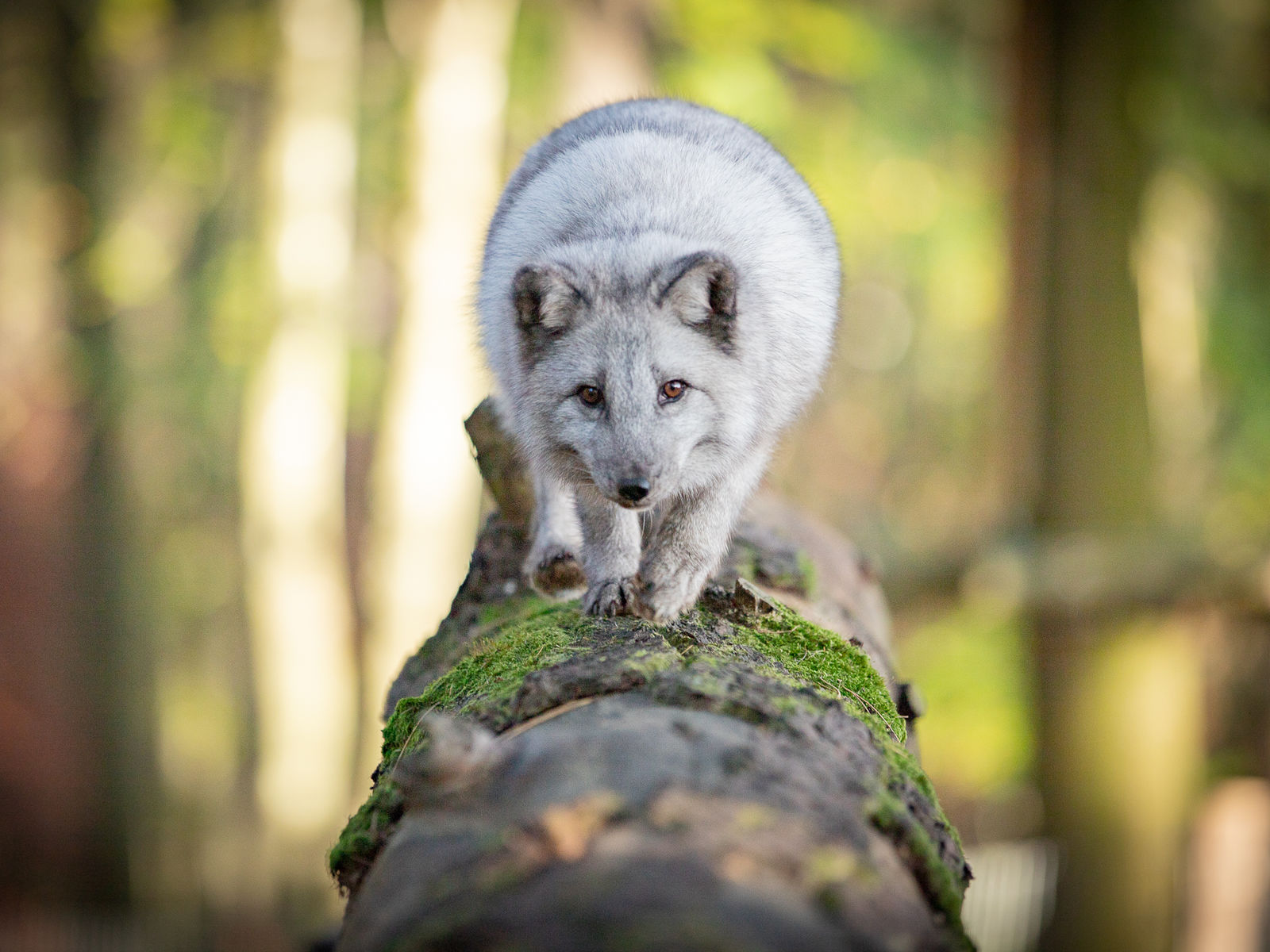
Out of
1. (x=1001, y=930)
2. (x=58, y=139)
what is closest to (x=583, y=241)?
(x=1001, y=930)

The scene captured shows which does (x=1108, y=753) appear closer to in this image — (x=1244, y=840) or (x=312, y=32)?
(x=1244, y=840)

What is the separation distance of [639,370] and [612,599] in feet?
2.73

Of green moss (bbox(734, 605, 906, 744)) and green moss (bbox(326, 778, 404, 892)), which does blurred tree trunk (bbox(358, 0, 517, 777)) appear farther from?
green moss (bbox(326, 778, 404, 892))

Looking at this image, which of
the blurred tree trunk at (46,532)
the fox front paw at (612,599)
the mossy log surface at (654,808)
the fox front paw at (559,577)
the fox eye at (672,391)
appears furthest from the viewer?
the blurred tree trunk at (46,532)

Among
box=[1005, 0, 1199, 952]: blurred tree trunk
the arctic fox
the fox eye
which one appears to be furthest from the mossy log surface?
box=[1005, 0, 1199, 952]: blurred tree trunk

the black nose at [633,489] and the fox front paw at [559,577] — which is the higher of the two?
the black nose at [633,489]

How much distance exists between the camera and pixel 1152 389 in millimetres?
10422

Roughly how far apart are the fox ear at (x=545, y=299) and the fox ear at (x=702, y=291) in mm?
347

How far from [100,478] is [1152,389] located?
1176 centimetres

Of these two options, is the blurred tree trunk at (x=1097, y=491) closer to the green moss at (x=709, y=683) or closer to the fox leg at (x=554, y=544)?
the fox leg at (x=554, y=544)

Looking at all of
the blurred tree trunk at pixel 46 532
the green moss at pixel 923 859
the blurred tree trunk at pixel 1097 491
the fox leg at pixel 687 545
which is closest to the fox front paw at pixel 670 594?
the fox leg at pixel 687 545

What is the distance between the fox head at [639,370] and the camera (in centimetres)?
417

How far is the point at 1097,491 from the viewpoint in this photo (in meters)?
10.1

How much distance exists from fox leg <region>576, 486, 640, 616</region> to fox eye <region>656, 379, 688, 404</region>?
515mm
